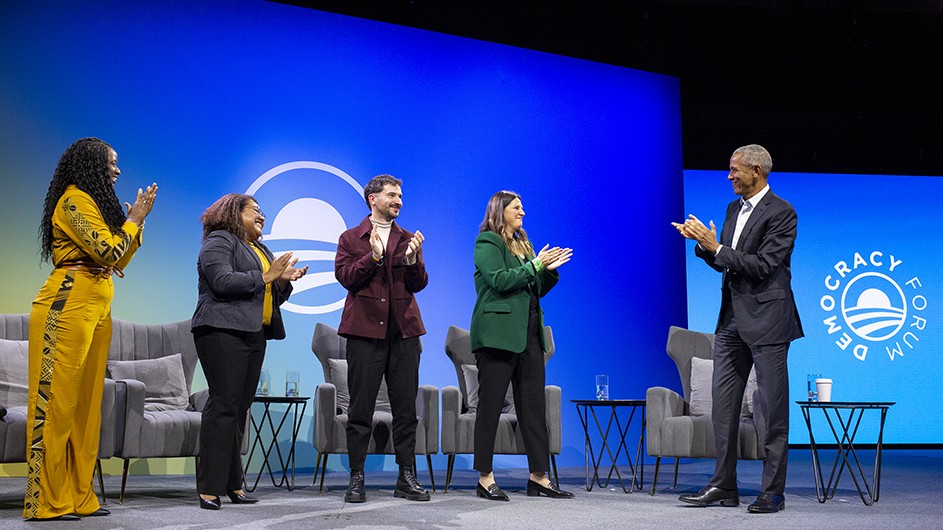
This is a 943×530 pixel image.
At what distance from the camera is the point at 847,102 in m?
10.0

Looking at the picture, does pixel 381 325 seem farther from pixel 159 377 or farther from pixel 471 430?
pixel 159 377

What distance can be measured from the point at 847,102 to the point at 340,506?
320 inches

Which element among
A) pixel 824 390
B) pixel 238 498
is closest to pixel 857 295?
pixel 824 390

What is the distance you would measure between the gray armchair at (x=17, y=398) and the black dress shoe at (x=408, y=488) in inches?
53.0

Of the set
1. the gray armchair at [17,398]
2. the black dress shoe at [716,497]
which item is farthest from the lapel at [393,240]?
the black dress shoe at [716,497]

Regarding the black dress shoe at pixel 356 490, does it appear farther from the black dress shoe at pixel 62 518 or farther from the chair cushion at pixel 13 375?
the chair cushion at pixel 13 375

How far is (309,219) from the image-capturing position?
6598mm

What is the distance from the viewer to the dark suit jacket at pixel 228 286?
3.84 meters

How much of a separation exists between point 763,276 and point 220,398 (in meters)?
2.42

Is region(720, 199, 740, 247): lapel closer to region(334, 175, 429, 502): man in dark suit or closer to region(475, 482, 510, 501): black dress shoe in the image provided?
region(334, 175, 429, 502): man in dark suit

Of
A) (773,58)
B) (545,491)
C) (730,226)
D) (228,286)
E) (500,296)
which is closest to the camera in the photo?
(228,286)

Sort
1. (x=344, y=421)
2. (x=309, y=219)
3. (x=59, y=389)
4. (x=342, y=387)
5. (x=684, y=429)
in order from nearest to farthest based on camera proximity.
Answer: (x=59, y=389)
(x=684, y=429)
(x=344, y=421)
(x=342, y=387)
(x=309, y=219)

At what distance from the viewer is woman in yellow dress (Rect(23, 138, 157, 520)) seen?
337cm

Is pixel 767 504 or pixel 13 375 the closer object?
pixel 767 504
